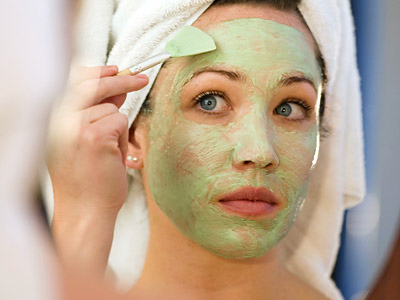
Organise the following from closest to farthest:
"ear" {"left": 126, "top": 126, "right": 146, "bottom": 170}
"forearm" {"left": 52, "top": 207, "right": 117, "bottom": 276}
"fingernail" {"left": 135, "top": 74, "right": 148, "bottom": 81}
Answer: "forearm" {"left": 52, "top": 207, "right": 117, "bottom": 276} → "fingernail" {"left": 135, "top": 74, "right": 148, "bottom": 81} → "ear" {"left": 126, "top": 126, "right": 146, "bottom": 170}

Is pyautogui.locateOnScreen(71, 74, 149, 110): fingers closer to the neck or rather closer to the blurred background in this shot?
the neck

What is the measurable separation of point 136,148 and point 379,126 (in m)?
0.37

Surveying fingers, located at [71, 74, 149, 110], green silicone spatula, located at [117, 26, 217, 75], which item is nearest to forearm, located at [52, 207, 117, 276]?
fingers, located at [71, 74, 149, 110]

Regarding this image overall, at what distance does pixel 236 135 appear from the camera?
2.49 feet

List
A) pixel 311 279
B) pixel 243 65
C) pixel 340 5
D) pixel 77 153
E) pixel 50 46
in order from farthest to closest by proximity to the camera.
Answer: pixel 311 279
pixel 340 5
pixel 243 65
pixel 77 153
pixel 50 46

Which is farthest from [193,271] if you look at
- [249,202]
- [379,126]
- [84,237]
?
[379,126]

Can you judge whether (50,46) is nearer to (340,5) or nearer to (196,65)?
(196,65)

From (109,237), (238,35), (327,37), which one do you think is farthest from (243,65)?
(109,237)

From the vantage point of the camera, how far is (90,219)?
25.3 inches

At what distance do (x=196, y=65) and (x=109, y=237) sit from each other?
26cm

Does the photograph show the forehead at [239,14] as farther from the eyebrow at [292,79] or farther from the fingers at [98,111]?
the fingers at [98,111]

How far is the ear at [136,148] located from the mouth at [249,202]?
0.14 meters

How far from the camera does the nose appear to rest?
74cm

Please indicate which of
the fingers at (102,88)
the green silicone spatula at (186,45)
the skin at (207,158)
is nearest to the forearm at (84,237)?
the skin at (207,158)
